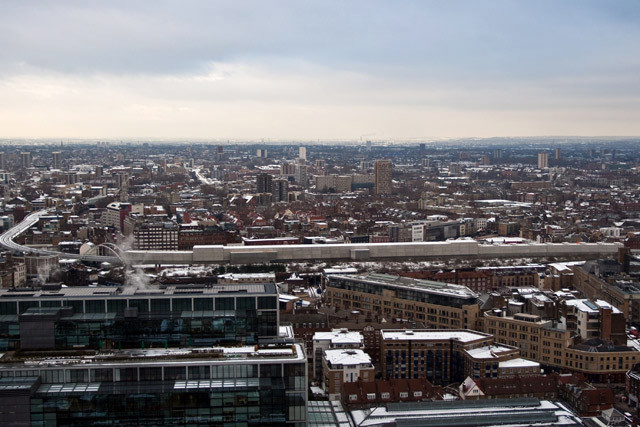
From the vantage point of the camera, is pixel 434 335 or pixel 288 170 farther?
pixel 288 170

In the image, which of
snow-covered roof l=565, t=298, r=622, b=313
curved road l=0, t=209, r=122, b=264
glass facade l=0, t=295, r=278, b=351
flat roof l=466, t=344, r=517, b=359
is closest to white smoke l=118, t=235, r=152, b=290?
curved road l=0, t=209, r=122, b=264

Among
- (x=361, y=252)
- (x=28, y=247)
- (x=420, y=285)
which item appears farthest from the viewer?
(x=28, y=247)

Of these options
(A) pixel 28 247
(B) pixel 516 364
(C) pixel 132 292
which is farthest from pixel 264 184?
(C) pixel 132 292

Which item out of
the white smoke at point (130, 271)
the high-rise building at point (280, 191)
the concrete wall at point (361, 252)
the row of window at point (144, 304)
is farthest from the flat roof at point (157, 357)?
the high-rise building at point (280, 191)

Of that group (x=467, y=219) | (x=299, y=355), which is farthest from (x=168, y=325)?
(x=467, y=219)

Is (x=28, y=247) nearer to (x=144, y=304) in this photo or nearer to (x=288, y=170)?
(x=144, y=304)

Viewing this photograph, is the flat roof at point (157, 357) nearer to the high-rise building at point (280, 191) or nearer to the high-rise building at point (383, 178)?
the high-rise building at point (280, 191)
